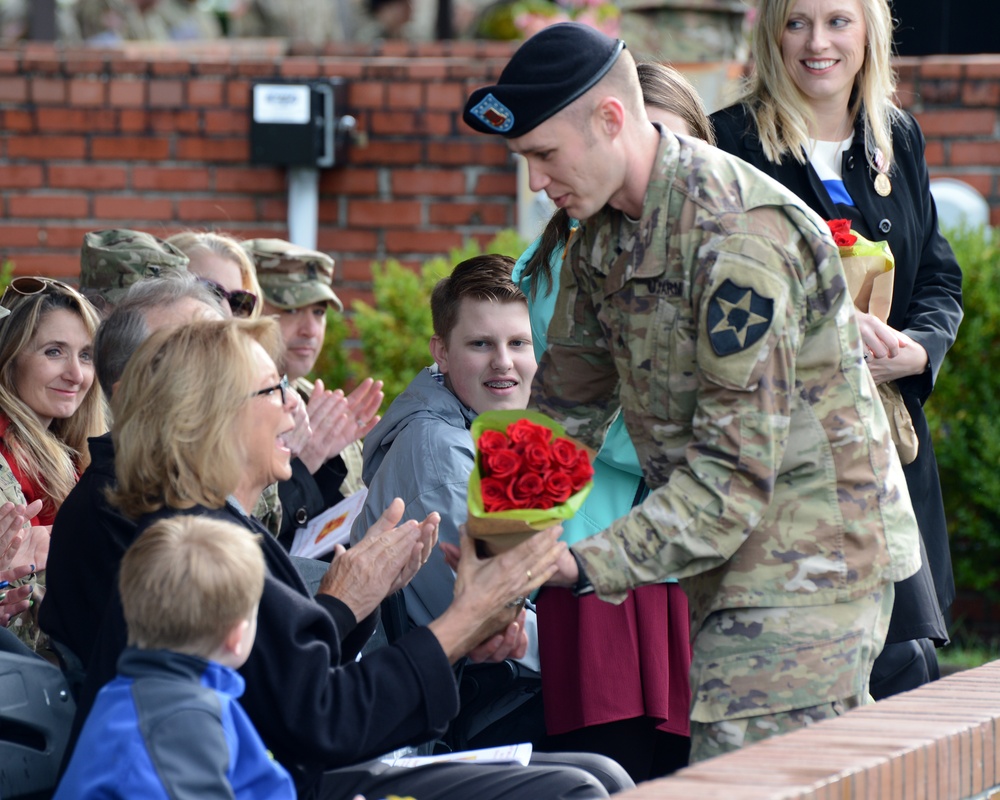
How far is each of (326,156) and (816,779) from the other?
499 centimetres

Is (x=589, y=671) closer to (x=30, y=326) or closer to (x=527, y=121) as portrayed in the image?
(x=527, y=121)

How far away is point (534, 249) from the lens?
337 cm

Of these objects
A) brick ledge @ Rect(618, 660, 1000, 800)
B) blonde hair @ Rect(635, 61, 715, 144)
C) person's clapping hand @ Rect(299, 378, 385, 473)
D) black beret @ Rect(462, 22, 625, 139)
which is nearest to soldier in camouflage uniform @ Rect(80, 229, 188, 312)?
person's clapping hand @ Rect(299, 378, 385, 473)

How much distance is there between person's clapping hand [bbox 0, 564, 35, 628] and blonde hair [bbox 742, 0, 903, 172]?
2.06m

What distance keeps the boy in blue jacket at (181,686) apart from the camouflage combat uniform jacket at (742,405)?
61 cm

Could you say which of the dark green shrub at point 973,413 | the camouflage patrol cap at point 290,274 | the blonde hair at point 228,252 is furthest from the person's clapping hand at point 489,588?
the dark green shrub at point 973,413

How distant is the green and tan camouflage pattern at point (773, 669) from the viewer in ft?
8.02

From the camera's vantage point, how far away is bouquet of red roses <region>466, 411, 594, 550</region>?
244 cm

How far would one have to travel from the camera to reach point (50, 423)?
13.4 ft

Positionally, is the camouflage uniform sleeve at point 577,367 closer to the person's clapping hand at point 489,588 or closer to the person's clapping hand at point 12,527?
the person's clapping hand at point 489,588

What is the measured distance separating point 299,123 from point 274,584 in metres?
4.50

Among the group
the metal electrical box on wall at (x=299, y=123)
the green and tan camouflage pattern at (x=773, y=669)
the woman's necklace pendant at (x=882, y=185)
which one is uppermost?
the metal electrical box on wall at (x=299, y=123)

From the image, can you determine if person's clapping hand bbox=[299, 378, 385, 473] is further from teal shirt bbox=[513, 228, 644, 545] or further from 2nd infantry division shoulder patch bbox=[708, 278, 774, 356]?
2nd infantry division shoulder patch bbox=[708, 278, 774, 356]

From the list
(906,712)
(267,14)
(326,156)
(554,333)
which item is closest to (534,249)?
(554,333)
